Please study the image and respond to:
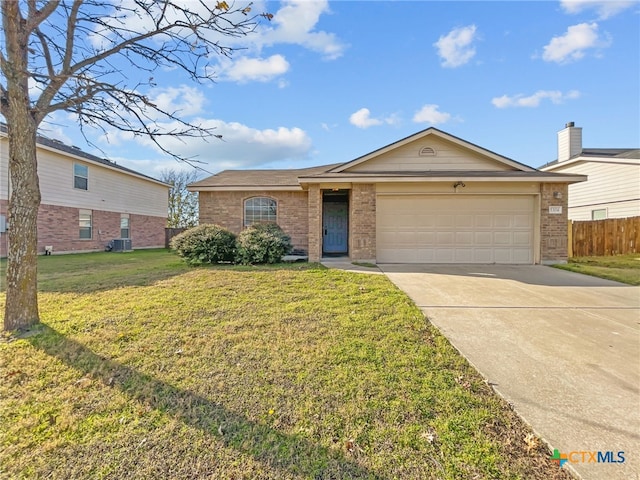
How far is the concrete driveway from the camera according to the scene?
86.5 inches

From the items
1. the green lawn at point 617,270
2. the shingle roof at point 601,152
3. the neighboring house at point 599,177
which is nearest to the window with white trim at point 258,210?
Result: the green lawn at point 617,270

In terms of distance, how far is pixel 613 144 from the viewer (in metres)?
20.2

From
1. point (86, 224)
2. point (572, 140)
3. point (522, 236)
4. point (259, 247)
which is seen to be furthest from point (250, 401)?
point (572, 140)

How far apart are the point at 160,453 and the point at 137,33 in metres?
5.29

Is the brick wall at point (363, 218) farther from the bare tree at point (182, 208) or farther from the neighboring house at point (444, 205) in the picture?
the bare tree at point (182, 208)

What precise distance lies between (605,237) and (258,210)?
15426mm

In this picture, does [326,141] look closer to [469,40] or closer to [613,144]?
[469,40]

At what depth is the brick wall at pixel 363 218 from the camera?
32.8 feet

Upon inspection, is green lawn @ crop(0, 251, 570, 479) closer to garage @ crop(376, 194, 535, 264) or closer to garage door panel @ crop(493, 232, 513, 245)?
garage @ crop(376, 194, 535, 264)

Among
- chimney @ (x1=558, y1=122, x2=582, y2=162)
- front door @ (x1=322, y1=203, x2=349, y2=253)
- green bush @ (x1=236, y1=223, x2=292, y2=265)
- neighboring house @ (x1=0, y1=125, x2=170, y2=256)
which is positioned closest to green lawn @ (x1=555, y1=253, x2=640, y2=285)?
front door @ (x1=322, y1=203, x2=349, y2=253)

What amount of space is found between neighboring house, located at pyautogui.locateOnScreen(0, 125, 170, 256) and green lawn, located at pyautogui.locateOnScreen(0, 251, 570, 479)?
12.9 metres

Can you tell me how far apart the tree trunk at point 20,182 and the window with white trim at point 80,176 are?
15111mm

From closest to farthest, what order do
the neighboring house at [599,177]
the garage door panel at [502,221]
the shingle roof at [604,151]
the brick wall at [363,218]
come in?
1. the brick wall at [363,218]
2. the garage door panel at [502,221]
3. the neighboring house at [599,177]
4. the shingle roof at [604,151]

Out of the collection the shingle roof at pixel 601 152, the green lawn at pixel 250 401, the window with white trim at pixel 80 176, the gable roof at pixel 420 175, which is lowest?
the green lawn at pixel 250 401
